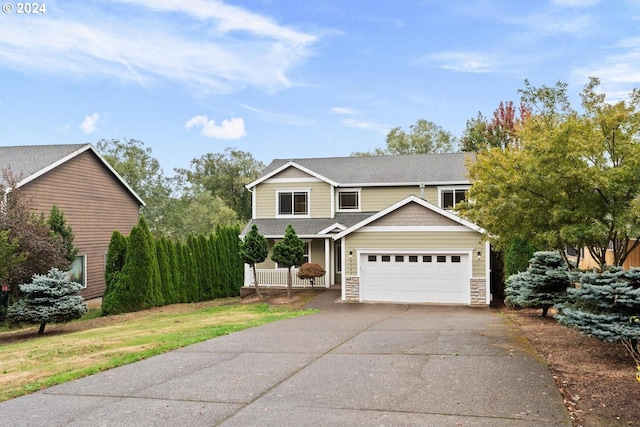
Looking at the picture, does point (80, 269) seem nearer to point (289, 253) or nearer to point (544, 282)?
point (289, 253)

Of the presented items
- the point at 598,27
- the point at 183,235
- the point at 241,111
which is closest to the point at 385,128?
the point at 241,111

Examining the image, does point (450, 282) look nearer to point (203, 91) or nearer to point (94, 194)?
point (94, 194)

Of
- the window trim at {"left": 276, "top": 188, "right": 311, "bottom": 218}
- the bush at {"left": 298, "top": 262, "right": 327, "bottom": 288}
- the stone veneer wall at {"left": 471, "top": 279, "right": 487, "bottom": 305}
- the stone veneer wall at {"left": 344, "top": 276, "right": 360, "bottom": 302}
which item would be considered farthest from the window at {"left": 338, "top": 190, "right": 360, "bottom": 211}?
the stone veneer wall at {"left": 471, "top": 279, "right": 487, "bottom": 305}

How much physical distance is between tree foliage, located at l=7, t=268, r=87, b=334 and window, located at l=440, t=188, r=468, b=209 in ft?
54.7

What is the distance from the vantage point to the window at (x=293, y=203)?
2642 cm

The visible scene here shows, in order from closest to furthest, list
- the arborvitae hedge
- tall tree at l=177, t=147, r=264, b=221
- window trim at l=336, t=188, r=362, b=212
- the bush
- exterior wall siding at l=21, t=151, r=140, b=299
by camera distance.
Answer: the arborvitae hedge
exterior wall siding at l=21, t=151, r=140, b=299
the bush
window trim at l=336, t=188, r=362, b=212
tall tree at l=177, t=147, r=264, b=221

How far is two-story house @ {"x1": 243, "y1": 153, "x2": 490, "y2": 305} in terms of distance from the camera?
1972 cm

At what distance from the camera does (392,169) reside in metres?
27.0

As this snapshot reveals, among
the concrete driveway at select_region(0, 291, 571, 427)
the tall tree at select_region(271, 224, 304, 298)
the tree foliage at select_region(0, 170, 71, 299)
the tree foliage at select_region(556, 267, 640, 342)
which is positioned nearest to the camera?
the concrete driveway at select_region(0, 291, 571, 427)

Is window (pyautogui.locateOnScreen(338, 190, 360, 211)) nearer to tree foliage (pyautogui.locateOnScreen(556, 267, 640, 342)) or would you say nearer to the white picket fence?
the white picket fence

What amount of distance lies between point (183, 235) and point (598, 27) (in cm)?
3424

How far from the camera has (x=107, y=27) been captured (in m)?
18.9

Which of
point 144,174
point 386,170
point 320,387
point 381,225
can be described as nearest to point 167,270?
point 381,225

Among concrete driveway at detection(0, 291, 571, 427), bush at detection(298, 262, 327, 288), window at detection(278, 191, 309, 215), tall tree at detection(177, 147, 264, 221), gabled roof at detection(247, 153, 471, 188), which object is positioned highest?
tall tree at detection(177, 147, 264, 221)
